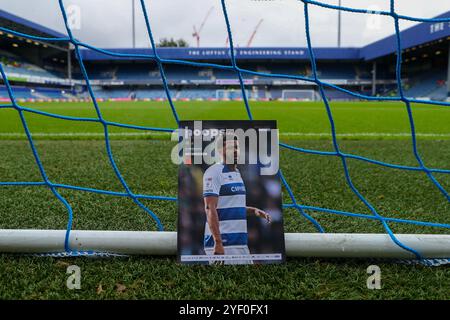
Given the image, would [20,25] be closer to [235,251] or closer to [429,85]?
[235,251]

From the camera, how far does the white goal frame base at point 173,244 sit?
3.04 ft

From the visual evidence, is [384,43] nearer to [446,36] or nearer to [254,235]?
[446,36]

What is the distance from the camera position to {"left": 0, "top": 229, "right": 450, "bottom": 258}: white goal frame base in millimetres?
926

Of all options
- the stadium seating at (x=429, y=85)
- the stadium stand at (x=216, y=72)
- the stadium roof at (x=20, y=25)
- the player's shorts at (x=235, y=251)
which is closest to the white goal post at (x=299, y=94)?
the stadium stand at (x=216, y=72)

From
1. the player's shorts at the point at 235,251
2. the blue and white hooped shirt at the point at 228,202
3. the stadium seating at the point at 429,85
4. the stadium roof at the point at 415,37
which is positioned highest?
the stadium roof at the point at 415,37

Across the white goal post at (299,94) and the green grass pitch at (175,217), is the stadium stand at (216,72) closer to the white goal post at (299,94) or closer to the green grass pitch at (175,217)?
the white goal post at (299,94)

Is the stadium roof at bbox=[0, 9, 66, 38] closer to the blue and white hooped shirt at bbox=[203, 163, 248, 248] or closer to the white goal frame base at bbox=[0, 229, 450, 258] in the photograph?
the white goal frame base at bbox=[0, 229, 450, 258]

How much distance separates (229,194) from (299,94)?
2451 centimetres

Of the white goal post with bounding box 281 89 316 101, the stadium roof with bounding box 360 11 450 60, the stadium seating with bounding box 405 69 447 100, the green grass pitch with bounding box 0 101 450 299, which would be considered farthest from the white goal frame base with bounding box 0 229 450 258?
the white goal post with bounding box 281 89 316 101

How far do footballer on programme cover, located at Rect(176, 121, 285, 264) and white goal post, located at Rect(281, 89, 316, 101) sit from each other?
2372cm

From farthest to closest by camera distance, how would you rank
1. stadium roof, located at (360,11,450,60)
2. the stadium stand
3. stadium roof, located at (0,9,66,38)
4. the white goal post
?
the white goal post
the stadium stand
stadium roof, located at (0,9,66,38)
stadium roof, located at (360,11,450,60)

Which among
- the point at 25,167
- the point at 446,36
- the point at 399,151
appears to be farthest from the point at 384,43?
the point at 25,167

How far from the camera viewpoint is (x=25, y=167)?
2133 millimetres

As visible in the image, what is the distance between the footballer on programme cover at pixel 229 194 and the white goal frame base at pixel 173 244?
6 centimetres
